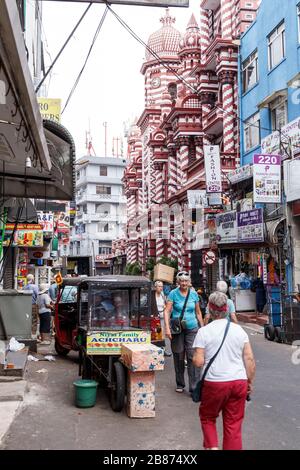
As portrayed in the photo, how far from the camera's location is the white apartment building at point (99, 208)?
77.8 meters

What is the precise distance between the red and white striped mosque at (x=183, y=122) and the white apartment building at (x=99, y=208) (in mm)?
18968

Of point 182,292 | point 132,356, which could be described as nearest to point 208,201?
point 182,292

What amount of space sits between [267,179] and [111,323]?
11.5m

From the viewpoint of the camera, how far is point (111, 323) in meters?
7.95

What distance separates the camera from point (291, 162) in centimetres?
1730

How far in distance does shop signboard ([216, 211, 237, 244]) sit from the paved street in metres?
12.5

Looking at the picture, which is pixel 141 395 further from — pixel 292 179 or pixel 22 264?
pixel 22 264

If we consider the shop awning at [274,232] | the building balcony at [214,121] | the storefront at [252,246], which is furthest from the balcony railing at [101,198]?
the shop awning at [274,232]

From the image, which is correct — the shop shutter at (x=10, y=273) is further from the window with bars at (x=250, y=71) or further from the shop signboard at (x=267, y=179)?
the window with bars at (x=250, y=71)

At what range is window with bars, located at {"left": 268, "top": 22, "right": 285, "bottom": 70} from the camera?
21.1 metres

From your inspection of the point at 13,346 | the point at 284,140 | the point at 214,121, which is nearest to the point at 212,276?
the point at 214,121

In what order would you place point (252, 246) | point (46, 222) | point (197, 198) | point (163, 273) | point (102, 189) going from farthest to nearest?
point (102, 189) → point (197, 198) → point (46, 222) → point (163, 273) → point (252, 246)

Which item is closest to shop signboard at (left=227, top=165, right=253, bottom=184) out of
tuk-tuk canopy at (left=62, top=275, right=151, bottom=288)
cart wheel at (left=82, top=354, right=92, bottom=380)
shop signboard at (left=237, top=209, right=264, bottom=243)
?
shop signboard at (left=237, top=209, right=264, bottom=243)

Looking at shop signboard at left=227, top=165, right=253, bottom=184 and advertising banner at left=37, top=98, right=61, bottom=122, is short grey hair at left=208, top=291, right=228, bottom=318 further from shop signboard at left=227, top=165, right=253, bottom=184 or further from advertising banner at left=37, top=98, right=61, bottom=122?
shop signboard at left=227, top=165, right=253, bottom=184
